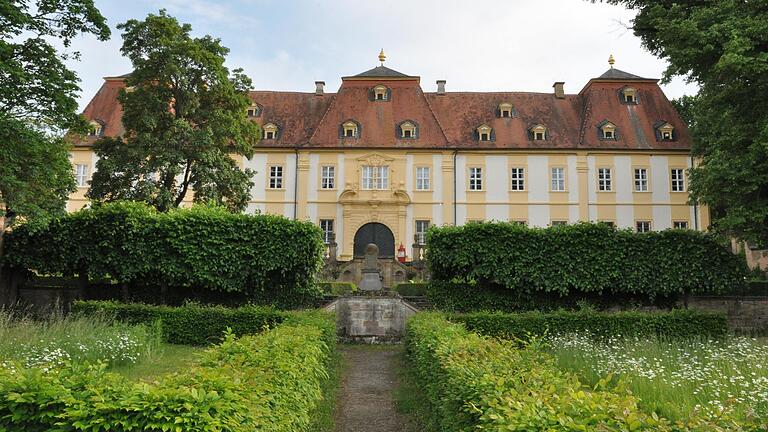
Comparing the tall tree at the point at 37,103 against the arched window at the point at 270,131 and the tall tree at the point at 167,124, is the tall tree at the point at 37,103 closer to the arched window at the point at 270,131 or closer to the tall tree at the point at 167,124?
the tall tree at the point at 167,124

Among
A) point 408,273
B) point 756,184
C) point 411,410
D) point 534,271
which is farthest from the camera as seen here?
point 408,273

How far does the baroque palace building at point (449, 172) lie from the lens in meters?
36.3

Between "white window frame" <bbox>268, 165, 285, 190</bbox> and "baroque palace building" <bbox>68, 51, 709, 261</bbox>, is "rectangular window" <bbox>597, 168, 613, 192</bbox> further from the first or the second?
"white window frame" <bbox>268, 165, 285, 190</bbox>

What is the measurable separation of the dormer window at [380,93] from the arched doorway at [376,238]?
866 cm

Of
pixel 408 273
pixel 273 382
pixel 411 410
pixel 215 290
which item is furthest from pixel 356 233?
pixel 273 382

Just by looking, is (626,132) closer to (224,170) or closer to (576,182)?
(576,182)

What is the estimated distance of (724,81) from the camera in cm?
1920

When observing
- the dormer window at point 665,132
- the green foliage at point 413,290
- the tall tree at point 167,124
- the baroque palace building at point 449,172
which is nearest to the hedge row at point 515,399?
the green foliage at point 413,290

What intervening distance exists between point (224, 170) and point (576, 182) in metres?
21.8

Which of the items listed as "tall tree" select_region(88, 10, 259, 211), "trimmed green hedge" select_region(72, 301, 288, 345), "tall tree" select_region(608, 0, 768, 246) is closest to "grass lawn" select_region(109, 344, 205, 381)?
"trimmed green hedge" select_region(72, 301, 288, 345)

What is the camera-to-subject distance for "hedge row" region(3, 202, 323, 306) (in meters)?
19.0

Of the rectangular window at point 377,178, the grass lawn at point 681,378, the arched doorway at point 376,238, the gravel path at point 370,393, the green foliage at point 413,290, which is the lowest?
the gravel path at point 370,393

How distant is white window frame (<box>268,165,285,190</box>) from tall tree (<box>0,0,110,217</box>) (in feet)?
60.9

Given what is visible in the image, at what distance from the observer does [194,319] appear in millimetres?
16703
